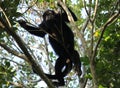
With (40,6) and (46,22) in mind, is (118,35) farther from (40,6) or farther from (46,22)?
(40,6)

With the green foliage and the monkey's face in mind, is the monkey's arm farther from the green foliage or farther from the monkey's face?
the green foliage

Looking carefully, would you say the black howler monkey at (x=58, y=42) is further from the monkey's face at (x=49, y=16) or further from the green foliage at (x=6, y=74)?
the green foliage at (x=6, y=74)

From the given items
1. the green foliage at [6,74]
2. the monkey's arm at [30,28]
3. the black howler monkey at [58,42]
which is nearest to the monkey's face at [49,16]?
the black howler monkey at [58,42]

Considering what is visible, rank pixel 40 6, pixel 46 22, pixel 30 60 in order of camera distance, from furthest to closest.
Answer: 1. pixel 40 6
2. pixel 46 22
3. pixel 30 60

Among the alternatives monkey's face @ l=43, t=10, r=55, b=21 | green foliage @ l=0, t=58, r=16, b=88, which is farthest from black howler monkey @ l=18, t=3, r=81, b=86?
green foliage @ l=0, t=58, r=16, b=88

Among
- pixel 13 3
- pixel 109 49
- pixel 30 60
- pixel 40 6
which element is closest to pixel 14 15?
pixel 13 3

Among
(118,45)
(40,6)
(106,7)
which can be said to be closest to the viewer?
(118,45)

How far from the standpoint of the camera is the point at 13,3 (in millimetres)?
Answer: 4320

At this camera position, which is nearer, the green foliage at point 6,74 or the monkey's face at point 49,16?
the green foliage at point 6,74

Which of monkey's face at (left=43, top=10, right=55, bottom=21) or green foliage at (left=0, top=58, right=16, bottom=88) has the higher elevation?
monkey's face at (left=43, top=10, right=55, bottom=21)

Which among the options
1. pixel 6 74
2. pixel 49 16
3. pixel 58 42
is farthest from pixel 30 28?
pixel 6 74

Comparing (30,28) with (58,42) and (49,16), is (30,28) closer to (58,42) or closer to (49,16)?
(49,16)

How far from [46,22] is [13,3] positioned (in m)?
1.75

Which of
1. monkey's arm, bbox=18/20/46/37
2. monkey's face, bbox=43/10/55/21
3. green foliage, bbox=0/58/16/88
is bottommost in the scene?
green foliage, bbox=0/58/16/88
